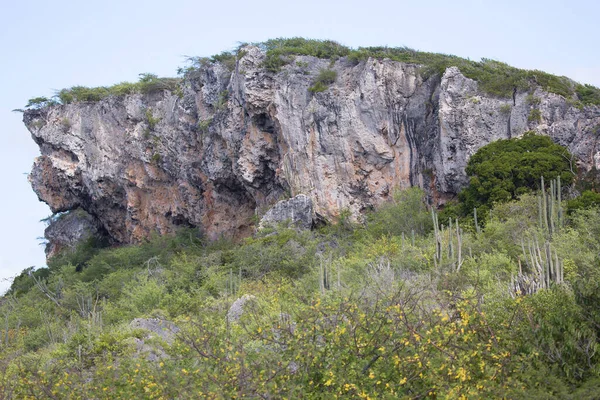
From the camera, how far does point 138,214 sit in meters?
52.2

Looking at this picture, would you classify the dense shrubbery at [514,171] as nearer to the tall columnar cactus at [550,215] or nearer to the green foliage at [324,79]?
the tall columnar cactus at [550,215]

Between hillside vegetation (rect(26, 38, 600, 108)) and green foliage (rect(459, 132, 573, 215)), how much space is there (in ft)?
10.6

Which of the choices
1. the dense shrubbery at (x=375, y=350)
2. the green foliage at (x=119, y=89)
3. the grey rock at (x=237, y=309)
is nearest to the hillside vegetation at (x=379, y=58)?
the green foliage at (x=119, y=89)

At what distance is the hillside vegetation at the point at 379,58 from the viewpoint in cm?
3978

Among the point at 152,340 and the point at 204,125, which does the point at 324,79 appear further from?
the point at 152,340

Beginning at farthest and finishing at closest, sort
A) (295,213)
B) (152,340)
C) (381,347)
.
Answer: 1. (295,213)
2. (152,340)
3. (381,347)

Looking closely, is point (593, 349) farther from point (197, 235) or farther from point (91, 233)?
point (91, 233)

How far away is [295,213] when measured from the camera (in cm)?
4144

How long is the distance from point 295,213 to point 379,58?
8516 mm

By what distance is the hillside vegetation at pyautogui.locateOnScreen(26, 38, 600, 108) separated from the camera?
131 feet

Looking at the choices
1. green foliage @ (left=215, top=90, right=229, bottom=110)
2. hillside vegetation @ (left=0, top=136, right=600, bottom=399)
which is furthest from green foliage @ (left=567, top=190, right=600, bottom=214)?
green foliage @ (left=215, top=90, right=229, bottom=110)

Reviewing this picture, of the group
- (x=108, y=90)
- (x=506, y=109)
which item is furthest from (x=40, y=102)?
(x=506, y=109)

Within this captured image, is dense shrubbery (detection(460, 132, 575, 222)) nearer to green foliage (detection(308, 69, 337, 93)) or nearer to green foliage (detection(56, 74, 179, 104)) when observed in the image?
green foliage (detection(308, 69, 337, 93))

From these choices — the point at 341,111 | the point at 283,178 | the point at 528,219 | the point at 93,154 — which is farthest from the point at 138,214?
the point at 528,219
